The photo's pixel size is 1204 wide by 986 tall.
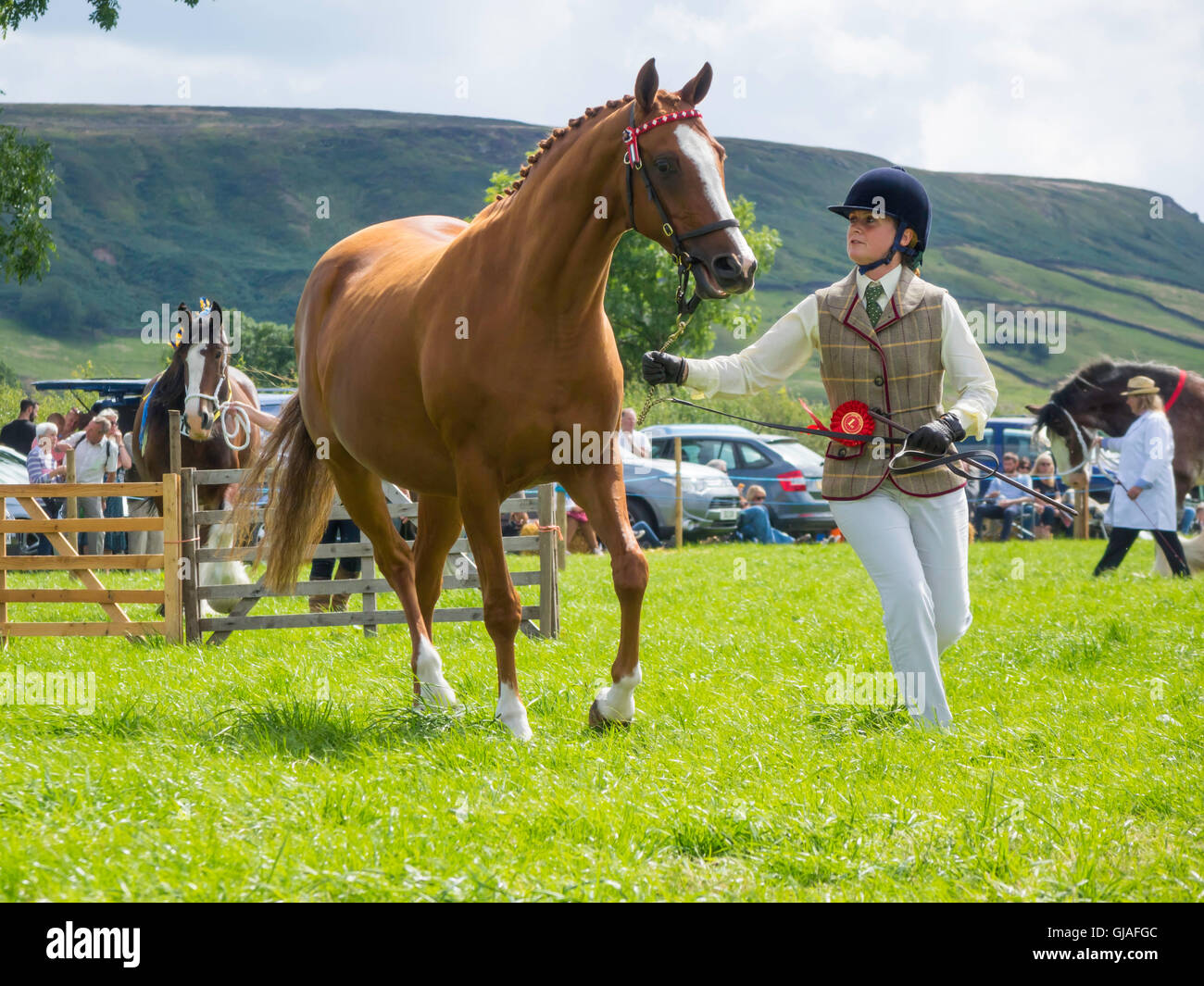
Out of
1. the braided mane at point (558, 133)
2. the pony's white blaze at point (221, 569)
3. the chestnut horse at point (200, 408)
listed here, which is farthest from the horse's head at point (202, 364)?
the braided mane at point (558, 133)

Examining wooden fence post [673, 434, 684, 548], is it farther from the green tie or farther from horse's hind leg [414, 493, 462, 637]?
the green tie

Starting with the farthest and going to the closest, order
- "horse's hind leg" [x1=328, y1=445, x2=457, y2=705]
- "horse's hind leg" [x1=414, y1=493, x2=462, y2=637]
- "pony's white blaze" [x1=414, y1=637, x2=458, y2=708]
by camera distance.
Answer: "horse's hind leg" [x1=414, y1=493, x2=462, y2=637] < "horse's hind leg" [x1=328, y1=445, x2=457, y2=705] < "pony's white blaze" [x1=414, y1=637, x2=458, y2=708]

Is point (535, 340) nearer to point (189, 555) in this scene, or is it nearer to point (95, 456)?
point (189, 555)

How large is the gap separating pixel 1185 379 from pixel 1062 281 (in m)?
170

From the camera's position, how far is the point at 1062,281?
16850cm

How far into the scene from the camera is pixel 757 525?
18359 mm

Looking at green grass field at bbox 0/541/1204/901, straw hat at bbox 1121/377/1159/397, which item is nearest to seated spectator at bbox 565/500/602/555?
straw hat at bbox 1121/377/1159/397

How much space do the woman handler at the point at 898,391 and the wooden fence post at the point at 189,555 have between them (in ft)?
15.8

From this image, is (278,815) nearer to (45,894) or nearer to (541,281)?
(45,894)

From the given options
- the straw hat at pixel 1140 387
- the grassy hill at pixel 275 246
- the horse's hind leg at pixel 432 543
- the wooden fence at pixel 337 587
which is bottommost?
the wooden fence at pixel 337 587

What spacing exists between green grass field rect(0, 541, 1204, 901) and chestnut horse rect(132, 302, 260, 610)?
114 inches

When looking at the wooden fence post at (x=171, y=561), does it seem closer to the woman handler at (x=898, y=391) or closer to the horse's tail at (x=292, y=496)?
the horse's tail at (x=292, y=496)

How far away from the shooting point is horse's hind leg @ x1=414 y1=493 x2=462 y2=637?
5.89 m

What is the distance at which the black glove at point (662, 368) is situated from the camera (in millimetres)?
4477
